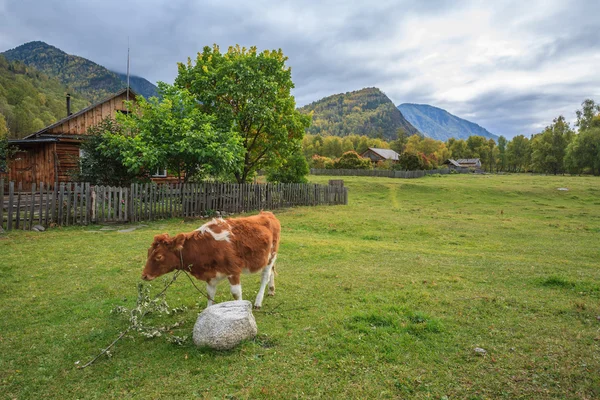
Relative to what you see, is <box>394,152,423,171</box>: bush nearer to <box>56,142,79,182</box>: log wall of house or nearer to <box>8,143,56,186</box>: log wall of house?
<box>56,142,79,182</box>: log wall of house

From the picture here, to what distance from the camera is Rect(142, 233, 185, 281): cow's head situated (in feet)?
16.9

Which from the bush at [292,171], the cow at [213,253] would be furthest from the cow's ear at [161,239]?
the bush at [292,171]

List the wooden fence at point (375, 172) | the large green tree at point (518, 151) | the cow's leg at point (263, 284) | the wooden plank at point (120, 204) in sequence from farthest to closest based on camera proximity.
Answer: the large green tree at point (518, 151) < the wooden fence at point (375, 172) < the wooden plank at point (120, 204) < the cow's leg at point (263, 284)

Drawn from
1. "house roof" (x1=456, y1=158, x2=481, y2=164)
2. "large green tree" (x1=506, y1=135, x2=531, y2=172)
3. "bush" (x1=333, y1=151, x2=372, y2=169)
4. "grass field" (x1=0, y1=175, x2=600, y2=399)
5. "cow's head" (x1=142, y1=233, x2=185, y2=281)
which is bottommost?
"grass field" (x1=0, y1=175, x2=600, y2=399)

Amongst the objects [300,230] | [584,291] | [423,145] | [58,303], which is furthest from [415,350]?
[423,145]

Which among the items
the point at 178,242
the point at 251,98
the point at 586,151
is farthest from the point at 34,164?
the point at 586,151

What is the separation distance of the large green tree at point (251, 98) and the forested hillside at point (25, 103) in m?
49.6

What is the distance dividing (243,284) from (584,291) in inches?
Result: 287

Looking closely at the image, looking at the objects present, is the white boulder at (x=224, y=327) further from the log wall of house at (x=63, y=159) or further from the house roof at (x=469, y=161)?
the house roof at (x=469, y=161)

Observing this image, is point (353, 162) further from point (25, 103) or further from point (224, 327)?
point (25, 103)

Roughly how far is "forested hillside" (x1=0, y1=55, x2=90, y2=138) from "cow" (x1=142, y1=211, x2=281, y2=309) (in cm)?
6561

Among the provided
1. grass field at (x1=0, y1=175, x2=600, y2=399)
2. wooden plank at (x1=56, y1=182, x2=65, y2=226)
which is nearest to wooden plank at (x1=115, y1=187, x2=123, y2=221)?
wooden plank at (x1=56, y1=182, x2=65, y2=226)

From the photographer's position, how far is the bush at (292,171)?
82.3ft

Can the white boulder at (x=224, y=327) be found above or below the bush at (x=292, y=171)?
below
